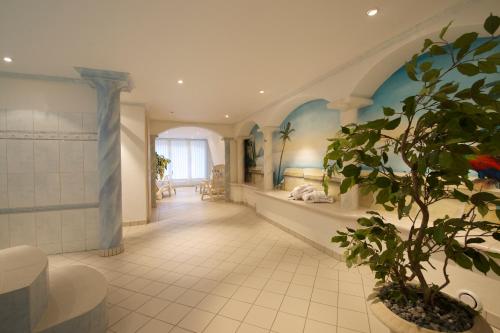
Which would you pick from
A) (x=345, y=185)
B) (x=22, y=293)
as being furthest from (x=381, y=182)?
(x=22, y=293)

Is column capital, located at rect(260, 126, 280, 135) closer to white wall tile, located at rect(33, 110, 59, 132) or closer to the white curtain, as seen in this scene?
white wall tile, located at rect(33, 110, 59, 132)

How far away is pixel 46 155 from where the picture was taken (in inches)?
155

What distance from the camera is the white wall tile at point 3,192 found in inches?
146

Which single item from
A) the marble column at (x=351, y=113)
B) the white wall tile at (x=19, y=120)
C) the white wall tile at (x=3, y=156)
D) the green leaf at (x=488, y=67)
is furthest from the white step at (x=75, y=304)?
the marble column at (x=351, y=113)

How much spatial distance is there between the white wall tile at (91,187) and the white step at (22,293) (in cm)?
199

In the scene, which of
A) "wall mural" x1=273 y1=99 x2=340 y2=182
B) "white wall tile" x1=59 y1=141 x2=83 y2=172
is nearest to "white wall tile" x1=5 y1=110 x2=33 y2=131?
"white wall tile" x1=59 y1=141 x2=83 y2=172

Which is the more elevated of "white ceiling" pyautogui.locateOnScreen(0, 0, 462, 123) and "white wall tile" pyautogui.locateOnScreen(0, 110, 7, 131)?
"white ceiling" pyautogui.locateOnScreen(0, 0, 462, 123)

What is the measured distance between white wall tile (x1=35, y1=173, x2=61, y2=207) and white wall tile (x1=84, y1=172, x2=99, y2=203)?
42 cm

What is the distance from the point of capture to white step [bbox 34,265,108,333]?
6.25 ft

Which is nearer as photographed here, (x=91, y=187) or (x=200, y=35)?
(x=200, y=35)

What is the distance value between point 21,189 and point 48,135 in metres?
1.01

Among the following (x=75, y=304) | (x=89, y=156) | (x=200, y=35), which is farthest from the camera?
(x=89, y=156)

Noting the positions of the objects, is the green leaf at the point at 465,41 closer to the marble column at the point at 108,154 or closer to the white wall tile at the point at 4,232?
the marble column at the point at 108,154

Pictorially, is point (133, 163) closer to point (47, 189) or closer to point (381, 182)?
point (47, 189)
